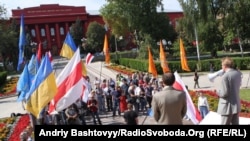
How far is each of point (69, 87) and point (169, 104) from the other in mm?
5266

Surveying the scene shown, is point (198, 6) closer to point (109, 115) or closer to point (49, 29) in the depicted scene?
point (109, 115)

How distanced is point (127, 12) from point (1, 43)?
18814 mm

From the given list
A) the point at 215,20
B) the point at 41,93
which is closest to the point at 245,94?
the point at 41,93

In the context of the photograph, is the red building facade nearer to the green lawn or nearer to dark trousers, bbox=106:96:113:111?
the green lawn

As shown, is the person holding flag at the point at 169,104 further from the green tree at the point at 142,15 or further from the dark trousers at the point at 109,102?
the green tree at the point at 142,15

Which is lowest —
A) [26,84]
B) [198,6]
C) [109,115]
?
[109,115]

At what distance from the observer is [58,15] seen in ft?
274

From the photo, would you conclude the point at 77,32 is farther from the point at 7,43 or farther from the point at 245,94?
the point at 245,94

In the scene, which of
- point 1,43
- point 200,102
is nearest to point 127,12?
point 1,43

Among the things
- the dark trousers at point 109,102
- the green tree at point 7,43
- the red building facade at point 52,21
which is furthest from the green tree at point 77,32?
the dark trousers at point 109,102

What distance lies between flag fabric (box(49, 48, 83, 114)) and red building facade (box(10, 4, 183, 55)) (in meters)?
72.4

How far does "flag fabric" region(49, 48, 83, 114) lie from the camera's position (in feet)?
31.1

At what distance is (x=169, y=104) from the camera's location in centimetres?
499

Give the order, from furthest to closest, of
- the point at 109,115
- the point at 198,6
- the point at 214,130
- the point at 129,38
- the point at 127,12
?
the point at 129,38 → the point at 127,12 → the point at 198,6 → the point at 109,115 → the point at 214,130
